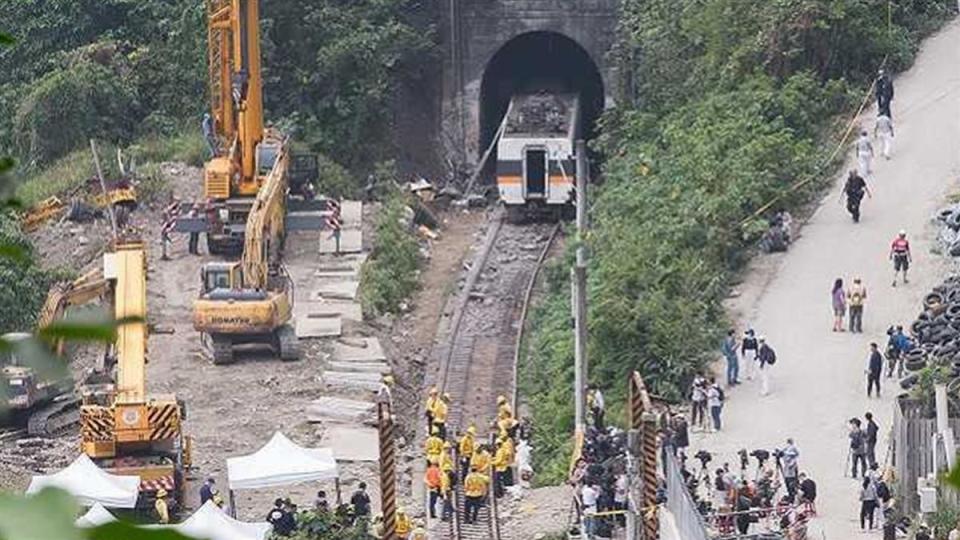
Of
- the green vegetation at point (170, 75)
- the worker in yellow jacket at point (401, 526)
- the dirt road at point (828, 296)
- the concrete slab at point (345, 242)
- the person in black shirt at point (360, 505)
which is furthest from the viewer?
the green vegetation at point (170, 75)

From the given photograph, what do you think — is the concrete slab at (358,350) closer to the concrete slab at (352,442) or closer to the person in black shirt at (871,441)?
the concrete slab at (352,442)

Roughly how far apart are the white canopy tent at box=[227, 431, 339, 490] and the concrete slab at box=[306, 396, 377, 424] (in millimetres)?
6408

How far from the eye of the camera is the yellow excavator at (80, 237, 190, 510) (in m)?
33.9

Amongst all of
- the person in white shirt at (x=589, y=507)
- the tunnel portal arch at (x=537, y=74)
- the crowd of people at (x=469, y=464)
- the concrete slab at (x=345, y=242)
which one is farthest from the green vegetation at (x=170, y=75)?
the person in white shirt at (x=589, y=507)

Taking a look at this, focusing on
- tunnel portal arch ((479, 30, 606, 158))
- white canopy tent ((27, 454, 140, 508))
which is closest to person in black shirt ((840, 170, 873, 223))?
white canopy tent ((27, 454, 140, 508))

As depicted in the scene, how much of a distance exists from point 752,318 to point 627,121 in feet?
50.3

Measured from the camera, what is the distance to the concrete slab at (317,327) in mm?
44359

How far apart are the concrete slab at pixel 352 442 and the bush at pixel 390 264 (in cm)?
737

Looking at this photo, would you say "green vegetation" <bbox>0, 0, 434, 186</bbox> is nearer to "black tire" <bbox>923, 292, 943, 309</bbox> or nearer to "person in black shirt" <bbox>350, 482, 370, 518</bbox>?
"black tire" <bbox>923, 292, 943, 309</bbox>

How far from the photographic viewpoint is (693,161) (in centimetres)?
4619

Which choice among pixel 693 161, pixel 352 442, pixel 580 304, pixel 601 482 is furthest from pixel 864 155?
pixel 601 482

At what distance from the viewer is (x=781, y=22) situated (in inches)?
1989

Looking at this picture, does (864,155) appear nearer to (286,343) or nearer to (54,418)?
(286,343)

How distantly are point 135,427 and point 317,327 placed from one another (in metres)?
10.6
